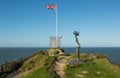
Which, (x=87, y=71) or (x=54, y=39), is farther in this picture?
(x=54, y=39)

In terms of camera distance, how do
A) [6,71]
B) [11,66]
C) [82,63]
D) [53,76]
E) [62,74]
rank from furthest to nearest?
[11,66]
[6,71]
[82,63]
[62,74]
[53,76]

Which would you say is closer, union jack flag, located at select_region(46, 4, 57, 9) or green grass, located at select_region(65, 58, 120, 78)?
green grass, located at select_region(65, 58, 120, 78)

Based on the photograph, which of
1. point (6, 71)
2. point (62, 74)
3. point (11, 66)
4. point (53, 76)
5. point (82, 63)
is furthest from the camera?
A: point (11, 66)

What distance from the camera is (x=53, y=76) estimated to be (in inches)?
1114

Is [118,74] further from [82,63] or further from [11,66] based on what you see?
[11,66]

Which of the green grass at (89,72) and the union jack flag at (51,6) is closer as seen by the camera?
the green grass at (89,72)

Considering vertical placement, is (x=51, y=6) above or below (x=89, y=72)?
above

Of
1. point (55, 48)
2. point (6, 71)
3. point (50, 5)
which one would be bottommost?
point (6, 71)

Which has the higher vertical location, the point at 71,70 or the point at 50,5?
the point at 50,5

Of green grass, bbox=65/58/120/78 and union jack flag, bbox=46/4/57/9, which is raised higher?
union jack flag, bbox=46/4/57/9

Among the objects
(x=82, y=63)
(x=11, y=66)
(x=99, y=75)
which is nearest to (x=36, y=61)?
(x=11, y=66)

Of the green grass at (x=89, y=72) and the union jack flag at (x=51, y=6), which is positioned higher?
the union jack flag at (x=51, y=6)

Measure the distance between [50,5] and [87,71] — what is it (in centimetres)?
2849

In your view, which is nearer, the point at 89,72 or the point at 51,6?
the point at 89,72
